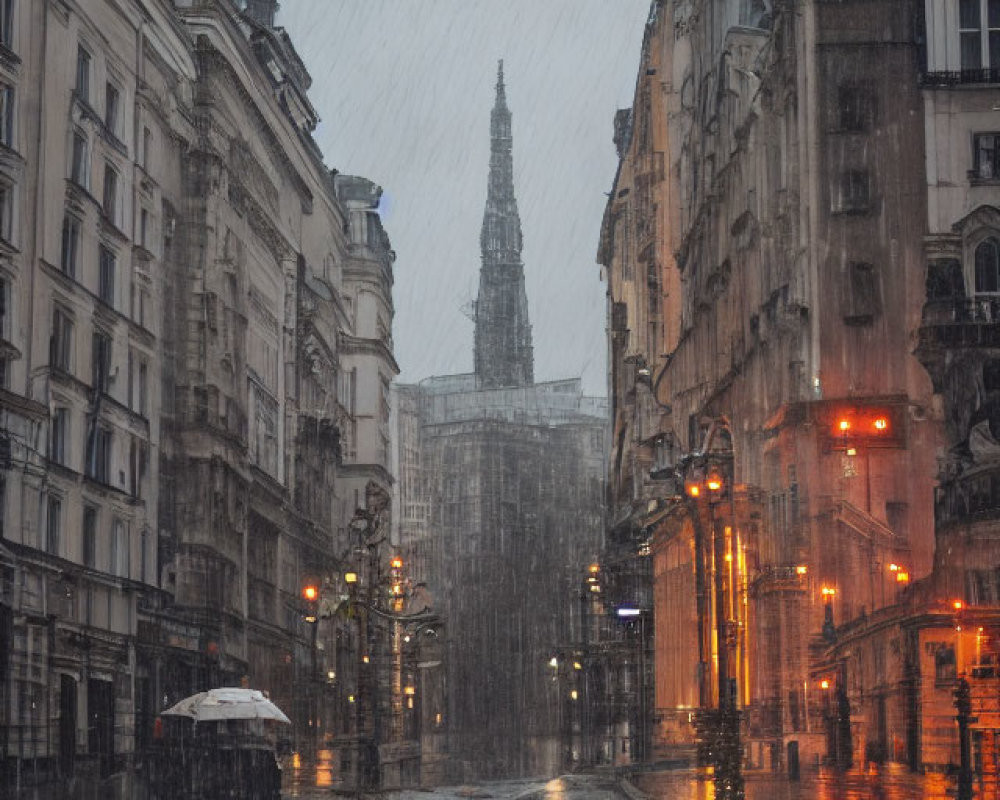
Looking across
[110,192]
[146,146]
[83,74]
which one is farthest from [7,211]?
[146,146]

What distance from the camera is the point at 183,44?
5212 cm

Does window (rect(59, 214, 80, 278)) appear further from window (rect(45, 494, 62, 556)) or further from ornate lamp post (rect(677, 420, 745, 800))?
ornate lamp post (rect(677, 420, 745, 800))

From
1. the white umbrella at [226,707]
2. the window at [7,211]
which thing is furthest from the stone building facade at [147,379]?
the white umbrella at [226,707]

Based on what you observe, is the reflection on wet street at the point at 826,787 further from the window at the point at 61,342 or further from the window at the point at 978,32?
the window at the point at 978,32

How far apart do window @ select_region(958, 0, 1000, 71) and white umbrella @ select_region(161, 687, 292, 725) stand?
24.0m

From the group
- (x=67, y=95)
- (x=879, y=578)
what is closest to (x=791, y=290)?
(x=879, y=578)

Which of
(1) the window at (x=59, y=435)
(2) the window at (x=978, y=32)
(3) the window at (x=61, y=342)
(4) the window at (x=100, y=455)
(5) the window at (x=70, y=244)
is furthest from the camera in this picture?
(2) the window at (x=978, y=32)

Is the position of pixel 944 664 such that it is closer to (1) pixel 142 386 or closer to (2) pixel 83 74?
(1) pixel 142 386

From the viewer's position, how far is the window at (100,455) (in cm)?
4247

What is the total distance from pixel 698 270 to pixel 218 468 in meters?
20.0

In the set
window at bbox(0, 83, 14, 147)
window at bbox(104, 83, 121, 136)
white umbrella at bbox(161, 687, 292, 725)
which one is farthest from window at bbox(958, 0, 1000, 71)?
white umbrella at bbox(161, 687, 292, 725)

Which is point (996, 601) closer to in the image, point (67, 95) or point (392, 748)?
point (67, 95)

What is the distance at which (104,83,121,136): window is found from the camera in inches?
1742

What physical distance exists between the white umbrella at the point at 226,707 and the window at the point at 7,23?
42.1ft
